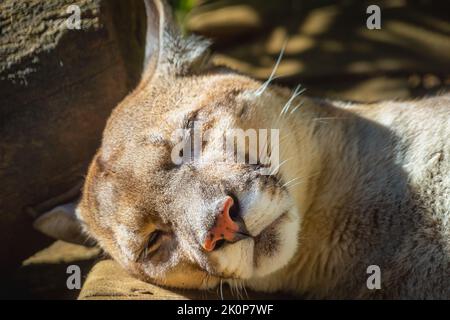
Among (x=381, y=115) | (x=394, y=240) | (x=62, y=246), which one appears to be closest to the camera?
(x=394, y=240)

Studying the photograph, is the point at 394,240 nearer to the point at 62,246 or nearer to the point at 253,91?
the point at 253,91

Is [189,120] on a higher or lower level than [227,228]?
higher

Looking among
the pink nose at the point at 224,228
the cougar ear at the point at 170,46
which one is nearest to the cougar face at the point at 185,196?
the pink nose at the point at 224,228

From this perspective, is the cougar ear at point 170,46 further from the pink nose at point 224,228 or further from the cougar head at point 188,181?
the pink nose at point 224,228

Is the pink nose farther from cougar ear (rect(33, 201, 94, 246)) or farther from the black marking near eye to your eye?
cougar ear (rect(33, 201, 94, 246))

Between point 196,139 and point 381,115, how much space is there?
4.08ft

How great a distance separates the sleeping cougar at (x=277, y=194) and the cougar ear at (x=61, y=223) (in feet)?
0.83

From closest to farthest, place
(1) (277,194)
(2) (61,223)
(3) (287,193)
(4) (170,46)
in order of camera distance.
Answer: (1) (277,194) < (3) (287,193) < (4) (170,46) < (2) (61,223)

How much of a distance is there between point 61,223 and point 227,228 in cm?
180

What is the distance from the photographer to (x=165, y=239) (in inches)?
149

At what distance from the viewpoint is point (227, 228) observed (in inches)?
129

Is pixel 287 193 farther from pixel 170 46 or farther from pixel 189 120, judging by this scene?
pixel 170 46

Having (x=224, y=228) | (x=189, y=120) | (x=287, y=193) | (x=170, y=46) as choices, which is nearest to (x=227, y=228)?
(x=224, y=228)

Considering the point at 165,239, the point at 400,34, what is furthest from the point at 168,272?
the point at 400,34
